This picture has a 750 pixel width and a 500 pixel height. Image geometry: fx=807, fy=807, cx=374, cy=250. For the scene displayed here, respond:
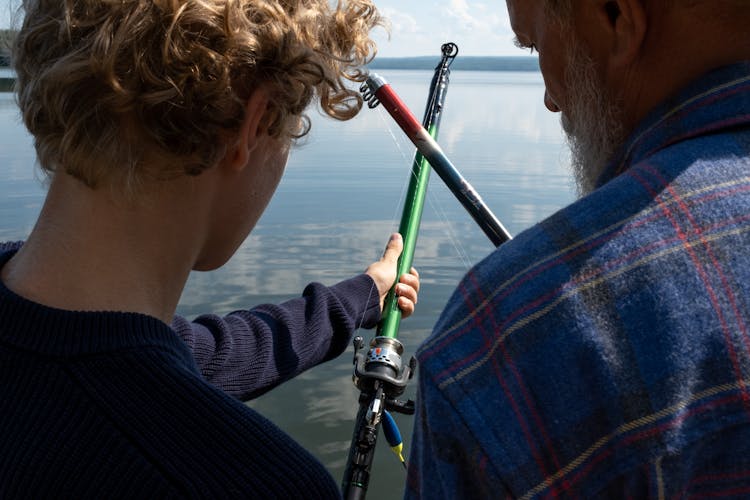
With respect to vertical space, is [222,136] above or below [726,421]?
above

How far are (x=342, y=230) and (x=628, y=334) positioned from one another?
20.1 ft

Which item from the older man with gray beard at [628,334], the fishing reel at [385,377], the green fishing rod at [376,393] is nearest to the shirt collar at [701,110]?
the older man with gray beard at [628,334]

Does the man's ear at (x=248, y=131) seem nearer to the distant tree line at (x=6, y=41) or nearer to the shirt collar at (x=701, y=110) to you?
the distant tree line at (x=6, y=41)

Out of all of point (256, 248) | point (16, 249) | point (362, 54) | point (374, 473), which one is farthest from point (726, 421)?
point (256, 248)

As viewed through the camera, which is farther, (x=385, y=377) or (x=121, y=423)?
(x=385, y=377)

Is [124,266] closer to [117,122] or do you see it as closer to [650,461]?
[117,122]

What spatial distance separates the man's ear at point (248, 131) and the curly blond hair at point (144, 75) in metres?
0.01

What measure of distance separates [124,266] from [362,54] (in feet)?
1.99

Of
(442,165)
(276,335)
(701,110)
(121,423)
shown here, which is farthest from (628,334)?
(442,165)

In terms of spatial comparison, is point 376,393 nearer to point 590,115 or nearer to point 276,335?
point 276,335

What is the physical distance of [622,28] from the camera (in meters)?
0.99

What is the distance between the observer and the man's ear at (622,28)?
967mm

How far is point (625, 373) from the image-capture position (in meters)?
0.80

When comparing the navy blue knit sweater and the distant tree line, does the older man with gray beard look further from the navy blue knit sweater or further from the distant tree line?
the distant tree line
